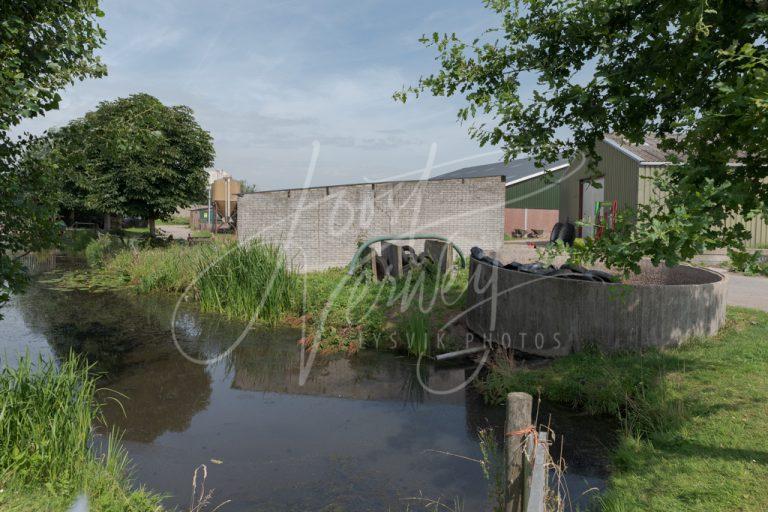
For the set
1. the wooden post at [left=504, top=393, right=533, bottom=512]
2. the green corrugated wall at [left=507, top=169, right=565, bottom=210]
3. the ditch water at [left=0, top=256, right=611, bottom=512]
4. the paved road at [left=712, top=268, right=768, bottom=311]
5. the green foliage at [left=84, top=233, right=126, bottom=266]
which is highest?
the green corrugated wall at [left=507, top=169, right=565, bottom=210]

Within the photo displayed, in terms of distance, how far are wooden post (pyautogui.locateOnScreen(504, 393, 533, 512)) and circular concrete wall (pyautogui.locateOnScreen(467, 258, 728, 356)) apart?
411cm

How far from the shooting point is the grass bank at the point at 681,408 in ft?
13.6

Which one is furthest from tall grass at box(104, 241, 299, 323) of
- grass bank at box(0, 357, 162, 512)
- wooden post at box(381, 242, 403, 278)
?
grass bank at box(0, 357, 162, 512)

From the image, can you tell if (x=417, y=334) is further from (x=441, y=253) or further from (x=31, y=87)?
(x=31, y=87)

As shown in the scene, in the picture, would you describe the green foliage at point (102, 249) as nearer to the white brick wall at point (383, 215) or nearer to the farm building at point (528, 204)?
the white brick wall at point (383, 215)

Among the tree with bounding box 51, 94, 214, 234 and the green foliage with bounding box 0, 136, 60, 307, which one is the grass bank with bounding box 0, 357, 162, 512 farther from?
the tree with bounding box 51, 94, 214, 234

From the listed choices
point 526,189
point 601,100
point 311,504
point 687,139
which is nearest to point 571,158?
point 601,100

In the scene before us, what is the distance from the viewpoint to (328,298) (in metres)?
11.5

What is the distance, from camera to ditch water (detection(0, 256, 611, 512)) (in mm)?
4988

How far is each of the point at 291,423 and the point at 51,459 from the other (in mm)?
2788

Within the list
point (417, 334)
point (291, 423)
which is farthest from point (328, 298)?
point (291, 423)

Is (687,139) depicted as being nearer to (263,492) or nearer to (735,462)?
(735,462)

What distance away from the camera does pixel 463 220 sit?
54.0 ft

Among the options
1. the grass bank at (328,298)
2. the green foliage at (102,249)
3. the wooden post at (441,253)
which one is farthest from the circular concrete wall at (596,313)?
the green foliage at (102,249)
